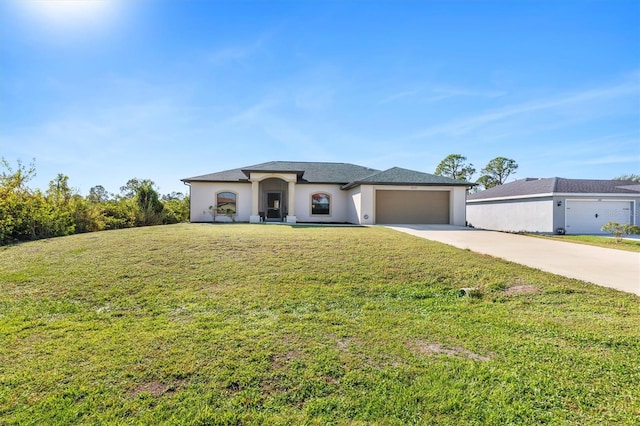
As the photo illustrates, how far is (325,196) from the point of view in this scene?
20.2 meters

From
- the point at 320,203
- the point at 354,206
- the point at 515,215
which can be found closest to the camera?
the point at 354,206

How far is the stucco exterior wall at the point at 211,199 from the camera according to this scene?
776 inches

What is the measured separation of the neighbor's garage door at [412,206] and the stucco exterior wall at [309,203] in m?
2.98

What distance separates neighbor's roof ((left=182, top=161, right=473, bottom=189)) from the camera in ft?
58.4

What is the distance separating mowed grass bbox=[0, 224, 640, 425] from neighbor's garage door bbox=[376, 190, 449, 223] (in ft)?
38.8

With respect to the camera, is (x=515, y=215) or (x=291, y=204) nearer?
(x=291, y=204)

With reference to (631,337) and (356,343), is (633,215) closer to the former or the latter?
(631,337)

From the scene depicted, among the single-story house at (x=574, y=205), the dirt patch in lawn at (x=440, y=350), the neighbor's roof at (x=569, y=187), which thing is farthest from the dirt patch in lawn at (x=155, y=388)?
the neighbor's roof at (x=569, y=187)

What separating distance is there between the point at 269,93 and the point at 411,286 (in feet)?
39.4

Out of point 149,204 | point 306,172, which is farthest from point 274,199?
point 149,204

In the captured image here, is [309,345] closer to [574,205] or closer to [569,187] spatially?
[574,205]

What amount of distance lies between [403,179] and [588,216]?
12197mm

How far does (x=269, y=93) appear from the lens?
46.2 ft

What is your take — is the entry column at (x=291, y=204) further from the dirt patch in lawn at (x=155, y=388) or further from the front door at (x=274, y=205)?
the dirt patch in lawn at (x=155, y=388)
